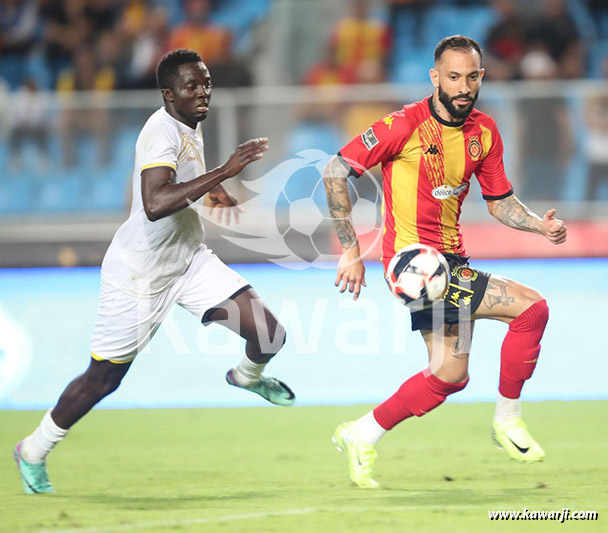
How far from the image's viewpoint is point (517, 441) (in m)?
5.32

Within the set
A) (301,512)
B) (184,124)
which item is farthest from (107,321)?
(301,512)

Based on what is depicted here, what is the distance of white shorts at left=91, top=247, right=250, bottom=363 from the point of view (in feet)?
17.5

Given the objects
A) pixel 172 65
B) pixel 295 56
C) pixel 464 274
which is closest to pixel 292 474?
pixel 464 274

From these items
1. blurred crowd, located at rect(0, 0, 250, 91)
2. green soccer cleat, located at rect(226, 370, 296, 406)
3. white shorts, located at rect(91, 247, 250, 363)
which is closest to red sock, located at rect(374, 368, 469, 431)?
green soccer cleat, located at rect(226, 370, 296, 406)

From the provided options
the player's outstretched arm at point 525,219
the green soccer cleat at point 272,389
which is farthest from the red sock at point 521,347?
the green soccer cleat at point 272,389

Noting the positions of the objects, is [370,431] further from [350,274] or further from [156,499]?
[156,499]

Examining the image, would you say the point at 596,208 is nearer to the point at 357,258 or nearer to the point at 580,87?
Answer: the point at 580,87

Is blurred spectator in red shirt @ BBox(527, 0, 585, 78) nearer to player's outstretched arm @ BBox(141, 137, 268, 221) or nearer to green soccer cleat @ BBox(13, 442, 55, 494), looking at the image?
player's outstretched arm @ BBox(141, 137, 268, 221)

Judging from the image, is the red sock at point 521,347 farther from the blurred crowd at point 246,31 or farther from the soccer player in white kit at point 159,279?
the blurred crowd at point 246,31

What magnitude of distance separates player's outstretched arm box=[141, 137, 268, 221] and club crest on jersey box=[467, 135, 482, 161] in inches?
42.7

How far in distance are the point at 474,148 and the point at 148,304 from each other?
1.88m

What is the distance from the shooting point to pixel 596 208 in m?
12.5

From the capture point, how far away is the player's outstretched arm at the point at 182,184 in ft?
16.2

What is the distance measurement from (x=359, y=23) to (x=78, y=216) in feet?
16.1
